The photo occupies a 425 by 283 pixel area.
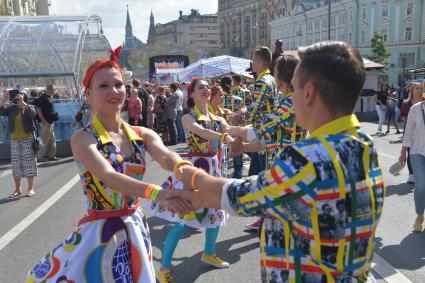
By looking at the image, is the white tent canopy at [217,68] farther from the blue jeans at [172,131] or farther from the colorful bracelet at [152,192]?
the colorful bracelet at [152,192]

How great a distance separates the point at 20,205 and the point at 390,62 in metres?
60.6

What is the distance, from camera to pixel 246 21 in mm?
129875

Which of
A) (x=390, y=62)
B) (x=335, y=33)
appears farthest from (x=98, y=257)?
(x=335, y=33)

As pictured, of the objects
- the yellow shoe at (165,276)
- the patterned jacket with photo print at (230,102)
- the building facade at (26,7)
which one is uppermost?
the building facade at (26,7)

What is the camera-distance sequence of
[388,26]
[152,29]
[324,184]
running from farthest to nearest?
1. [152,29]
2. [388,26]
3. [324,184]

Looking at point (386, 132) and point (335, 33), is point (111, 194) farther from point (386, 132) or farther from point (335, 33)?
point (335, 33)

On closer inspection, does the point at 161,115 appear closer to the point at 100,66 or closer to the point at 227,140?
the point at 227,140

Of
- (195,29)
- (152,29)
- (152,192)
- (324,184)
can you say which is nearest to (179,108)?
(152,192)

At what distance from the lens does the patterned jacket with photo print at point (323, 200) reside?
1596 mm

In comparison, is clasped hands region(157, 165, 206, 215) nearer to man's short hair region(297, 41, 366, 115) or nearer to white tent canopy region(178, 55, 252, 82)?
man's short hair region(297, 41, 366, 115)

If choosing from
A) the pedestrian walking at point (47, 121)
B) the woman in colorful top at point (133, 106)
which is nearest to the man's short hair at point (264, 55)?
the pedestrian walking at point (47, 121)

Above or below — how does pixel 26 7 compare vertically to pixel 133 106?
above

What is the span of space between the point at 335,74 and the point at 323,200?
473 mm

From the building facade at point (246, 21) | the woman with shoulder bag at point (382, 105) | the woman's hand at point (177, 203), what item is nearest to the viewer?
the woman's hand at point (177, 203)
